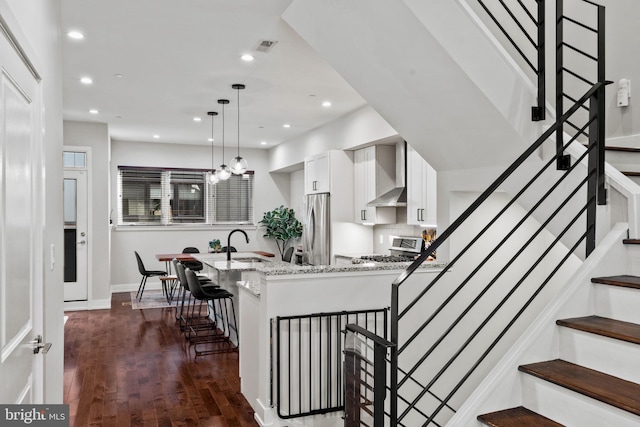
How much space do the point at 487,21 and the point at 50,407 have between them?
3820 mm

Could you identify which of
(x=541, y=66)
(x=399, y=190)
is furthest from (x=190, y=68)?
(x=541, y=66)

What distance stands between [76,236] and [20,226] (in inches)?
255

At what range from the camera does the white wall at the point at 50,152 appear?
2.03 meters

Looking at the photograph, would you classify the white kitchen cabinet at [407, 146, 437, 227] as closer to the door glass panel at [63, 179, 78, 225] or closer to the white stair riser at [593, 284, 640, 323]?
the white stair riser at [593, 284, 640, 323]

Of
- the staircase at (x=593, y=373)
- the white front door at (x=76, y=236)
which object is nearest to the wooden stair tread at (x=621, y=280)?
the staircase at (x=593, y=373)

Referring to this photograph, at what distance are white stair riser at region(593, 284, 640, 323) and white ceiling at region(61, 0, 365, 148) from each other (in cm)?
262

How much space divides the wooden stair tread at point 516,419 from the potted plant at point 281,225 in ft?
24.9

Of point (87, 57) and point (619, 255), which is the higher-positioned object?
point (87, 57)

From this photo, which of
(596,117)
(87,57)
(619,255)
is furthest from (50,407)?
(87,57)

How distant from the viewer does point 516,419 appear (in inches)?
78.9

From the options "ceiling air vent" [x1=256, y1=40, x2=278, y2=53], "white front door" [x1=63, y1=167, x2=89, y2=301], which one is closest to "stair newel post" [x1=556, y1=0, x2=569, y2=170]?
"ceiling air vent" [x1=256, y1=40, x2=278, y2=53]

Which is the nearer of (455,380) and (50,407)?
(50,407)

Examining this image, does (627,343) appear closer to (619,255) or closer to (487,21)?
(619,255)

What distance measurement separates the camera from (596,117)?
2.47 metres
